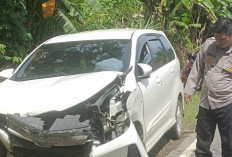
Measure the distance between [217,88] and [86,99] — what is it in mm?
1850

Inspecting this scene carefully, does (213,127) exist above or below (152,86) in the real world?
below

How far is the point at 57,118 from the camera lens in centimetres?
377

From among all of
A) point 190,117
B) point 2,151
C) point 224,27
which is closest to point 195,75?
point 224,27

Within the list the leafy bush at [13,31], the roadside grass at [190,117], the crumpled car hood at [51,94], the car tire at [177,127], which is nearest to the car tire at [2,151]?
the crumpled car hood at [51,94]

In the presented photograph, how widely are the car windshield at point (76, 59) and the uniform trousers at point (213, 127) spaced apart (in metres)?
1.15

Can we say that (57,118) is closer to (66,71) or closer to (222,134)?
(66,71)

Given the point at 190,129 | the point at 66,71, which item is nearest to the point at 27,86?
the point at 66,71

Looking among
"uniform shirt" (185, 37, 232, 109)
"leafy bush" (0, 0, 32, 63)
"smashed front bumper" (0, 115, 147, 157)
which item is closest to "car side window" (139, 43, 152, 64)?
"uniform shirt" (185, 37, 232, 109)

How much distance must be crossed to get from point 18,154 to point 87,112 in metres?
0.74

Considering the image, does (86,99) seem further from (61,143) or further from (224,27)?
(224,27)

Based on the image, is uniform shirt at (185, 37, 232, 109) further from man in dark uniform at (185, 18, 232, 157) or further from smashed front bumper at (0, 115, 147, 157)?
smashed front bumper at (0, 115, 147, 157)

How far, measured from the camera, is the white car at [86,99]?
12.0ft

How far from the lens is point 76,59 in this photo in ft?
17.8

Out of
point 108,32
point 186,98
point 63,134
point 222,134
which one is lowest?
point 222,134
